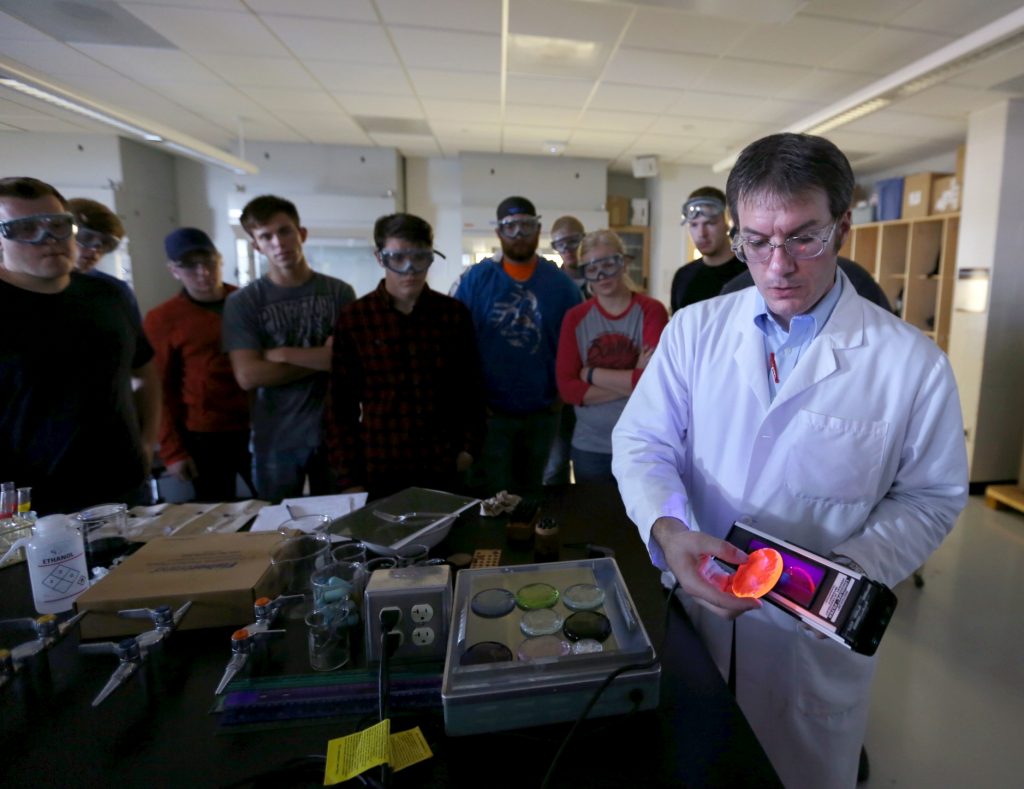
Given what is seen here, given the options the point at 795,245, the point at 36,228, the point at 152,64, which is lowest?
the point at 795,245

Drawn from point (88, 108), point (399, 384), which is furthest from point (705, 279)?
point (88, 108)

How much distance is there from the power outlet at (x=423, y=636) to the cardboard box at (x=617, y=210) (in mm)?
5966

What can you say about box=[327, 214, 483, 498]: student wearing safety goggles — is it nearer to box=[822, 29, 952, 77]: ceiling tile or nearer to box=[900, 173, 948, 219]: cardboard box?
box=[822, 29, 952, 77]: ceiling tile

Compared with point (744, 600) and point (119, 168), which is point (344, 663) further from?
point (119, 168)

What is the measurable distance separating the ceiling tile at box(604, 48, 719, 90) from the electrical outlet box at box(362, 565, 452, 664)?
338 cm

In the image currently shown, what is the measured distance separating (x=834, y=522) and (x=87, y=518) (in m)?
1.64

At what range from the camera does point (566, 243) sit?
324cm

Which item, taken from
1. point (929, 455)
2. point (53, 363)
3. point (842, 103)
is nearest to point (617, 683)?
point (929, 455)

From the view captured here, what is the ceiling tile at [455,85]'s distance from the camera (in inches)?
142

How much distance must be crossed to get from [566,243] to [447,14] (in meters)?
1.34

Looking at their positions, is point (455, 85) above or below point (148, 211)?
above

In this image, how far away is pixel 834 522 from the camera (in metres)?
1.00

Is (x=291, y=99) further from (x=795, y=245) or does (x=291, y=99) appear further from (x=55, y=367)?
(x=795, y=245)

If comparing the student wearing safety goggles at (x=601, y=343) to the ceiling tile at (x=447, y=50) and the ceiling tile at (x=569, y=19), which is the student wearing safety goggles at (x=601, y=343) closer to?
the ceiling tile at (x=569, y=19)
